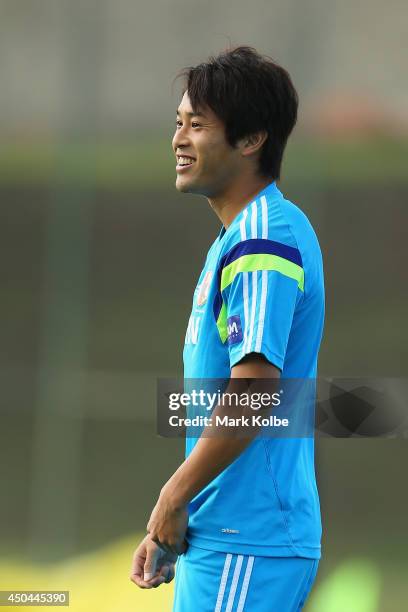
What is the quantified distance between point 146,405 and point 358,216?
3.51 ft

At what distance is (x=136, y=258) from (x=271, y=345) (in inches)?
84.3

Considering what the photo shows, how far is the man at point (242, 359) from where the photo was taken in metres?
1.79

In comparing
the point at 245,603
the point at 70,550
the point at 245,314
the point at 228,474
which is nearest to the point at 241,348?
the point at 245,314

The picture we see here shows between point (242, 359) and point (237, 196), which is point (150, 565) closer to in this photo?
point (242, 359)

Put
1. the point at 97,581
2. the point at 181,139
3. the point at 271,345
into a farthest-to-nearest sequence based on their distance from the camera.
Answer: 1. the point at 97,581
2. the point at 181,139
3. the point at 271,345

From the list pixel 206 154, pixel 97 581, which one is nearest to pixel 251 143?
pixel 206 154

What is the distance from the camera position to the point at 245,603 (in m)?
1.84

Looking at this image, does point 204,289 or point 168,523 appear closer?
point 168,523

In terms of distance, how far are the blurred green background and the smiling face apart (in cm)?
178

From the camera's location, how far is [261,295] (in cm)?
177

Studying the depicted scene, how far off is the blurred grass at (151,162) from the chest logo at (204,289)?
75.5 inches

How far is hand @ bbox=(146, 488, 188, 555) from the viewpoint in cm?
182

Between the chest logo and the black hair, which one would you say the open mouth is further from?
the chest logo

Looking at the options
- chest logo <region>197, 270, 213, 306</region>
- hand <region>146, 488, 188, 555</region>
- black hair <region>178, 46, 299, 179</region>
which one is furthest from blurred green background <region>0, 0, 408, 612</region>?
hand <region>146, 488, 188, 555</region>
